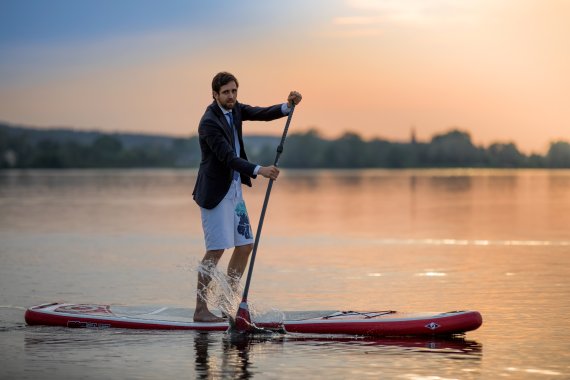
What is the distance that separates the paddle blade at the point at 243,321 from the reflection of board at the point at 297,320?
111 millimetres

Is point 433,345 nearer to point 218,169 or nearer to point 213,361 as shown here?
point 213,361

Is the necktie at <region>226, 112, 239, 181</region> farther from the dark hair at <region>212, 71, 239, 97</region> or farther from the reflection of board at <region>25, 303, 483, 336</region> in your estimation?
the reflection of board at <region>25, 303, 483, 336</region>

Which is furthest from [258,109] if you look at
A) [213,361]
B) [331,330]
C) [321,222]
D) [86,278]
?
[321,222]

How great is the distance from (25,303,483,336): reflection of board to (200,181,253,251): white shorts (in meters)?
0.72

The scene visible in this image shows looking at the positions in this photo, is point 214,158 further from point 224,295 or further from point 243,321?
point 243,321

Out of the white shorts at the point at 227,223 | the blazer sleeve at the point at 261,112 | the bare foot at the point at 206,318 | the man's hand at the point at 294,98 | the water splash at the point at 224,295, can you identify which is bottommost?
the bare foot at the point at 206,318

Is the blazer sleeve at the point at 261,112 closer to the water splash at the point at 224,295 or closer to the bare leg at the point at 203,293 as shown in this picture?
the bare leg at the point at 203,293

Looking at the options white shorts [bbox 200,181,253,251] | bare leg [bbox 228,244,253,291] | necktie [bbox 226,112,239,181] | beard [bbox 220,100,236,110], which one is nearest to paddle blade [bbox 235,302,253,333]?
bare leg [bbox 228,244,253,291]

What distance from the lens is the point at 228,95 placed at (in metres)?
9.77

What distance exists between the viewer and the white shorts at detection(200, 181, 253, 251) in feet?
32.0

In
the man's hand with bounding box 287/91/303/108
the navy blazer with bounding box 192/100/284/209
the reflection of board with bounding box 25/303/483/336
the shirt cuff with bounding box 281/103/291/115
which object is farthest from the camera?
the shirt cuff with bounding box 281/103/291/115

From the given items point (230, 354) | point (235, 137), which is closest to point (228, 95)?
point (235, 137)

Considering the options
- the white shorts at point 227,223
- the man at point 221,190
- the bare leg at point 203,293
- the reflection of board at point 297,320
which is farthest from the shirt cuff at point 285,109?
the reflection of board at point 297,320

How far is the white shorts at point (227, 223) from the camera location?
974 centimetres
